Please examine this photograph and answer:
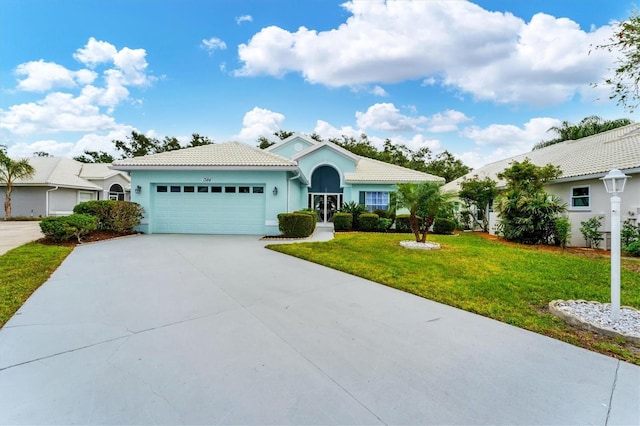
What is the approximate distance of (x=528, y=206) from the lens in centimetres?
1227

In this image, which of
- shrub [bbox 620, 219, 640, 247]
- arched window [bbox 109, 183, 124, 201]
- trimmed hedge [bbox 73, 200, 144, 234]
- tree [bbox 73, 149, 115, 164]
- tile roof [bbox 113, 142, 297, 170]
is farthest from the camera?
tree [bbox 73, 149, 115, 164]

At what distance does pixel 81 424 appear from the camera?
213 cm

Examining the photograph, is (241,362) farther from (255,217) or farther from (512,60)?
(512,60)

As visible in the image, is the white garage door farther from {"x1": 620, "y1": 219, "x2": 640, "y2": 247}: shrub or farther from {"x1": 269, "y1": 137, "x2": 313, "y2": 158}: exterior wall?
{"x1": 620, "y1": 219, "x2": 640, "y2": 247}: shrub

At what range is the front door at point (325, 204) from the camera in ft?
67.0

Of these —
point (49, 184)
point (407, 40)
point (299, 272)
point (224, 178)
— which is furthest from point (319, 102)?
point (49, 184)

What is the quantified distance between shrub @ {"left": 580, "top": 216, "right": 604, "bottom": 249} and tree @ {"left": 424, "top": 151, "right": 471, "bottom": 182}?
23.1 meters

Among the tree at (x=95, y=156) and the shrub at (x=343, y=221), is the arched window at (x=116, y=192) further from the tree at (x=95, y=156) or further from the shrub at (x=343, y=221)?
the shrub at (x=343, y=221)

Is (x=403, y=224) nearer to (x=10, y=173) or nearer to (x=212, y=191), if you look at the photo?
(x=212, y=191)

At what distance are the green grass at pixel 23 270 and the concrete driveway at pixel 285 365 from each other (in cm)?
27

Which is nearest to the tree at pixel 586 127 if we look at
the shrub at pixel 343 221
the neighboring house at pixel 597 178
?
the neighboring house at pixel 597 178

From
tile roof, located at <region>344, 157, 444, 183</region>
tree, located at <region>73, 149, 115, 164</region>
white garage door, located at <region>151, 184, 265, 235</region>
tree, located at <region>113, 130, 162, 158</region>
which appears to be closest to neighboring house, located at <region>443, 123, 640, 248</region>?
tile roof, located at <region>344, 157, 444, 183</region>

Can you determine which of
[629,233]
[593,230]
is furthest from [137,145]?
[629,233]

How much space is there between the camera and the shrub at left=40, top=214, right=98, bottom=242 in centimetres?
1030
